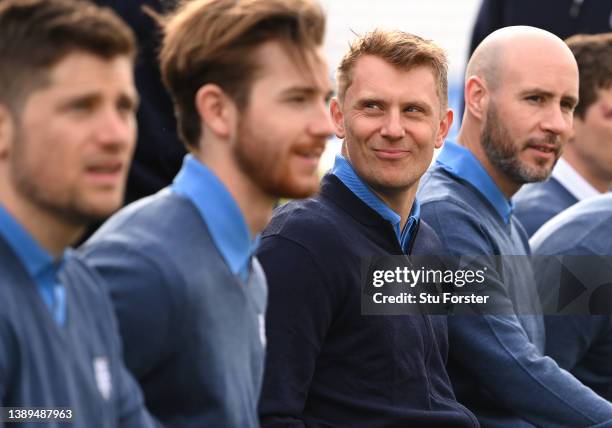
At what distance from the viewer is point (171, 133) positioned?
4.03 meters

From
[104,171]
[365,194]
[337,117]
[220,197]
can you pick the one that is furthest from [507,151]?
[104,171]

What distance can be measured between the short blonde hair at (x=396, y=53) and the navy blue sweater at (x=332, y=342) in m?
0.50

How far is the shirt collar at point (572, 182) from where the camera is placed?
5.38 metres

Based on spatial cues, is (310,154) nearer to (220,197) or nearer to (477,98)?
(220,197)

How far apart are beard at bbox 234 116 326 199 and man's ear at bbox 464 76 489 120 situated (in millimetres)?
1836

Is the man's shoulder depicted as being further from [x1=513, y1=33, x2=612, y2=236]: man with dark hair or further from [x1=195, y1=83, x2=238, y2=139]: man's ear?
[x1=513, y1=33, x2=612, y2=236]: man with dark hair

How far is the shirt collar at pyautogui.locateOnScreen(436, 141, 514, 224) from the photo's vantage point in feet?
14.0

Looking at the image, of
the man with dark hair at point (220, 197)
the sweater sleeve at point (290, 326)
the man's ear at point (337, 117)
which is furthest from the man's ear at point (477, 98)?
the man with dark hair at point (220, 197)

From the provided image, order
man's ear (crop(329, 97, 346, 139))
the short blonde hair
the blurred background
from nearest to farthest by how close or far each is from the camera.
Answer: the short blonde hair → man's ear (crop(329, 97, 346, 139)) → the blurred background

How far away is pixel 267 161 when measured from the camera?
2.76 meters

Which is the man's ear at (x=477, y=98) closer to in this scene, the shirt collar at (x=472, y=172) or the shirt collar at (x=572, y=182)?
the shirt collar at (x=472, y=172)

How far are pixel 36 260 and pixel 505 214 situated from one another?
2.38m

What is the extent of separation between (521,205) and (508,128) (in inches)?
36.8

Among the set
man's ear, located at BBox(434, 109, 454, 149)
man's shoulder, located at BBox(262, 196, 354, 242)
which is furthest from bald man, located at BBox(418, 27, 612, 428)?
man's shoulder, located at BBox(262, 196, 354, 242)
